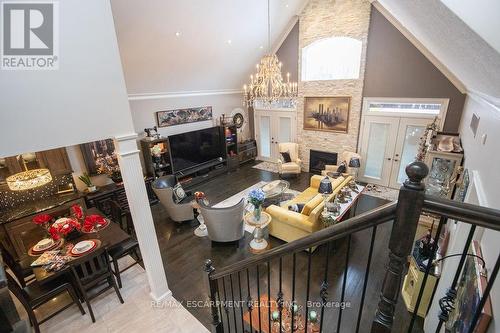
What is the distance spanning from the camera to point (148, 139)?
6262mm

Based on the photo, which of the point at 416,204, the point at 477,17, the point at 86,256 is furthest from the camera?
the point at 86,256

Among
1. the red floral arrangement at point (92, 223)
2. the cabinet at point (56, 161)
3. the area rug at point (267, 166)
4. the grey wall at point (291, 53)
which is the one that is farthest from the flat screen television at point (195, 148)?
the red floral arrangement at point (92, 223)

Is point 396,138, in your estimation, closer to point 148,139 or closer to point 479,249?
point 479,249

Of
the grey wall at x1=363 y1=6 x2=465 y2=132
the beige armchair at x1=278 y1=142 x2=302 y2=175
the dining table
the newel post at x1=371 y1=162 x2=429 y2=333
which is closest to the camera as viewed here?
the newel post at x1=371 y1=162 x2=429 y2=333

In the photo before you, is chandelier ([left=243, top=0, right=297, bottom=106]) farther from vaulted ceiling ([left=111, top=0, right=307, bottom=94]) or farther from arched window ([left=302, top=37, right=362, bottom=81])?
arched window ([left=302, top=37, right=362, bottom=81])

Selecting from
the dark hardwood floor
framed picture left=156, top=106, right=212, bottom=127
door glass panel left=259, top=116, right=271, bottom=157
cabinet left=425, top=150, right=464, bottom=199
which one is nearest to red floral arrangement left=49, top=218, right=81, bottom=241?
the dark hardwood floor

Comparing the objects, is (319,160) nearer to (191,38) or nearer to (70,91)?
(191,38)

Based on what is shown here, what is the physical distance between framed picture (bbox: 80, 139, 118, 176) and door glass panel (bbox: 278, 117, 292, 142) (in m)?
5.39

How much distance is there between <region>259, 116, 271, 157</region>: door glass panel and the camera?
889 centimetres

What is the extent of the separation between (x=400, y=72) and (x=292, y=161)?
12.5 ft

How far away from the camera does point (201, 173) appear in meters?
7.72

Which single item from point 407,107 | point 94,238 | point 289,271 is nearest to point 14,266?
point 94,238

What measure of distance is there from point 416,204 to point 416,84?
6364mm

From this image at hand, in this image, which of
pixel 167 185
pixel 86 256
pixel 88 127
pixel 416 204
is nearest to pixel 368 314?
pixel 416 204
